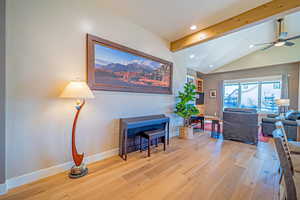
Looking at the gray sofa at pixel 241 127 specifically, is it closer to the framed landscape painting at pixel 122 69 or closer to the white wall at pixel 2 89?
the framed landscape painting at pixel 122 69

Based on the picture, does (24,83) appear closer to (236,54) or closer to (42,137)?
(42,137)

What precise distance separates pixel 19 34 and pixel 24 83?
2.06ft

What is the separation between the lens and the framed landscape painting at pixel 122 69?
7.41ft

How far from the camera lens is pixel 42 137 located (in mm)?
1812

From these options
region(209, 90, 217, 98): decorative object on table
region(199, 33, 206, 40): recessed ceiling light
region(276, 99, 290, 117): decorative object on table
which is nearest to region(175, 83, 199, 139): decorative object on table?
region(199, 33, 206, 40): recessed ceiling light

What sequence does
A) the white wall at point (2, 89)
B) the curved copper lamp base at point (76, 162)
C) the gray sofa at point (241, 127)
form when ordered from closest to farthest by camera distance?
the white wall at point (2, 89) → the curved copper lamp base at point (76, 162) → the gray sofa at point (241, 127)

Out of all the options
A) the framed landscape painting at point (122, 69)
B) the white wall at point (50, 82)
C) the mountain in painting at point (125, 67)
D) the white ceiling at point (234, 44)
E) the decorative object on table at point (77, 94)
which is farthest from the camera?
the white ceiling at point (234, 44)

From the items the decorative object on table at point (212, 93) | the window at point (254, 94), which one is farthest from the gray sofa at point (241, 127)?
the decorative object on table at point (212, 93)

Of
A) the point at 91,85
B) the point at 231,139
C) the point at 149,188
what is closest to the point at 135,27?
the point at 91,85

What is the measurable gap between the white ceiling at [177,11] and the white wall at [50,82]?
0.33 m

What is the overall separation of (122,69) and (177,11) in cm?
161

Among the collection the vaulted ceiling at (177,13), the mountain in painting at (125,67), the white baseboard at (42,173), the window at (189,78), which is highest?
the vaulted ceiling at (177,13)

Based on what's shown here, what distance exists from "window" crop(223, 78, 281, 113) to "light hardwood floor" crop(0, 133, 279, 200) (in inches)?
196

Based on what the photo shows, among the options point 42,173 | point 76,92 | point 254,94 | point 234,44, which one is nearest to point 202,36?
point 76,92
